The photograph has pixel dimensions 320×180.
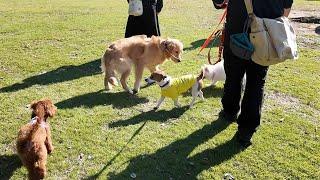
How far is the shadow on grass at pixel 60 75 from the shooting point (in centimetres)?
803

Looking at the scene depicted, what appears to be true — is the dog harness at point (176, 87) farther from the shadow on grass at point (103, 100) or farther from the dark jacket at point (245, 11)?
the dark jacket at point (245, 11)

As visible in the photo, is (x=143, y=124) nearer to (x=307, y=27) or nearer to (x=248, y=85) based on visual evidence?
(x=248, y=85)

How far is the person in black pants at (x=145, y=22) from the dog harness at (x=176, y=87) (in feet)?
8.40

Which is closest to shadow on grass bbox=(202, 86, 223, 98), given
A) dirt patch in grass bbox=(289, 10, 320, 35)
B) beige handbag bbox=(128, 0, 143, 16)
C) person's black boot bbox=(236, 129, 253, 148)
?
person's black boot bbox=(236, 129, 253, 148)

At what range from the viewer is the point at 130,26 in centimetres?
926

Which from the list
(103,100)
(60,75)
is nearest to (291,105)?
(103,100)

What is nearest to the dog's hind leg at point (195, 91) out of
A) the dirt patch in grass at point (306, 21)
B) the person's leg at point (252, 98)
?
the person's leg at point (252, 98)

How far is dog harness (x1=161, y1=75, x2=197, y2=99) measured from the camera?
673 centimetres

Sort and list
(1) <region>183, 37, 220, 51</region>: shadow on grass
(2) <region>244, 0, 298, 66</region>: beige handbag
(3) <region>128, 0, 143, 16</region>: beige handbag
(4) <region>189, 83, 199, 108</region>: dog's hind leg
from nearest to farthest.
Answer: (2) <region>244, 0, 298, 66</region>: beige handbag
(4) <region>189, 83, 199, 108</region>: dog's hind leg
(3) <region>128, 0, 143, 16</region>: beige handbag
(1) <region>183, 37, 220, 51</region>: shadow on grass

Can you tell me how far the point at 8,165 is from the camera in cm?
526

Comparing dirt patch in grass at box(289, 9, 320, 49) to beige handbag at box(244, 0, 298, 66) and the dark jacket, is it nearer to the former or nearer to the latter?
the dark jacket

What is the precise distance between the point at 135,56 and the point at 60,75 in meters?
1.90

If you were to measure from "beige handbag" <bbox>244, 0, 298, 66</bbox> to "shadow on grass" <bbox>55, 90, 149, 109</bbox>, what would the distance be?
117 inches

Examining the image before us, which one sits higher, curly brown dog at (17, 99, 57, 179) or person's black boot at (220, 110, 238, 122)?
curly brown dog at (17, 99, 57, 179)
